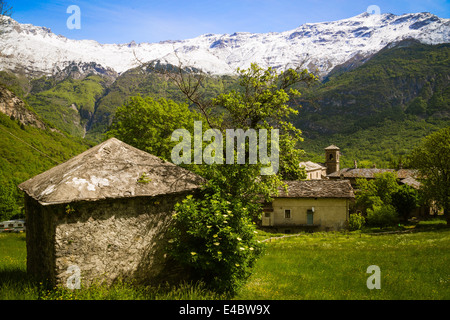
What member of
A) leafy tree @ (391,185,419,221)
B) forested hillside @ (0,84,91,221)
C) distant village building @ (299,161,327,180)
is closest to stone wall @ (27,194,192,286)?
leafy tree @ (391,185,419,221)

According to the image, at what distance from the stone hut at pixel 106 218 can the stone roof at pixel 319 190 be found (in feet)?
97.4

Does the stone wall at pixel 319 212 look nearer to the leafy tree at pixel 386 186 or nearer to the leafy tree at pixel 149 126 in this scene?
the leafy tree at pixel 149 126

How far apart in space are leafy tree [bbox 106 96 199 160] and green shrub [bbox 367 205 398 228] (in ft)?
102

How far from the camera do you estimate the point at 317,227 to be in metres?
36.7

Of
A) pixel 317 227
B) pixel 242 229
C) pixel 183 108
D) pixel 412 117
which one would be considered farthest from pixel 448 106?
pixel 242 229

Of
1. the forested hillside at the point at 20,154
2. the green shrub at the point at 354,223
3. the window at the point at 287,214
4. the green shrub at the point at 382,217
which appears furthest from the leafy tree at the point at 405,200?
the forested hillside at the point at 20,154

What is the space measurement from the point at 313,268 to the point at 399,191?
45.7 meters

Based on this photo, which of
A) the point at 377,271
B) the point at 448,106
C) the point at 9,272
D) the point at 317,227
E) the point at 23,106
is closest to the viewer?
the point at 9,272

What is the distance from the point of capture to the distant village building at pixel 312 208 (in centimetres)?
3641

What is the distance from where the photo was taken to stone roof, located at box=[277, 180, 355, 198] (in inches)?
1427

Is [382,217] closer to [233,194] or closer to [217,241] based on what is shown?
[233,194]

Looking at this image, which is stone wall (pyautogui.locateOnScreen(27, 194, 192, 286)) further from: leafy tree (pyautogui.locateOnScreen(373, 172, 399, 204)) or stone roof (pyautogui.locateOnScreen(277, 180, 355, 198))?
leafy tree (pyautogui.locateOnScreen(373, 172, 399, 204))
